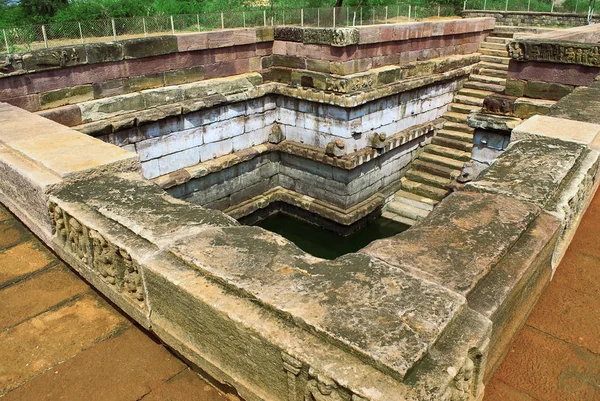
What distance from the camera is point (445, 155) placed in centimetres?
1190

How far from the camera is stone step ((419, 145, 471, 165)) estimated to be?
11516mm

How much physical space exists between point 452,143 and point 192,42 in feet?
22.5

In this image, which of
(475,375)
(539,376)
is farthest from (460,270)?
(539,376)

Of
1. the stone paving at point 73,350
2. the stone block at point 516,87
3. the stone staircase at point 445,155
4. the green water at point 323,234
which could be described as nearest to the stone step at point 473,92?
the stone staircase at point 445,155

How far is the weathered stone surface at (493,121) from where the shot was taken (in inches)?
245

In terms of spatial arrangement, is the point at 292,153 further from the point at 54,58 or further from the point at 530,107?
the point at 530,107

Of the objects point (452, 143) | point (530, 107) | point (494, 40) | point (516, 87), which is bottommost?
point (452, 143)

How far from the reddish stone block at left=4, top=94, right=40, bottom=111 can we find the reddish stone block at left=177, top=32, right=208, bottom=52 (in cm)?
258

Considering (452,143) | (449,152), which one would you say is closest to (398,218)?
(449,152)

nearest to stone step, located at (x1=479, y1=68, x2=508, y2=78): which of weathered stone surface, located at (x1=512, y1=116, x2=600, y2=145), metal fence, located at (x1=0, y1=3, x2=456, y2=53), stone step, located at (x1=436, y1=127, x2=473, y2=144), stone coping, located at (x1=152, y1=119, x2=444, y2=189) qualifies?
stone step, located at (x1=436, y1=127, x2=473, y2=144)

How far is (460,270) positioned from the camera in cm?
212

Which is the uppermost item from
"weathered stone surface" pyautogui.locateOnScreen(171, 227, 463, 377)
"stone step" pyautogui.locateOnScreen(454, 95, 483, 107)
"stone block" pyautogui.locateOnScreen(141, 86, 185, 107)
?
"weathered stone surface" pyautogui.locateOnScreen(171, 227, 463, 377)

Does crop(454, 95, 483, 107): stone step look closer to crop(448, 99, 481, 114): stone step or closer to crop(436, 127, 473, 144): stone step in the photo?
crop(448, 99, 481, 114): stone step

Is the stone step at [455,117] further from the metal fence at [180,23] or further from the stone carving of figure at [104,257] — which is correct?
the stone carving of figure at [104,257]
